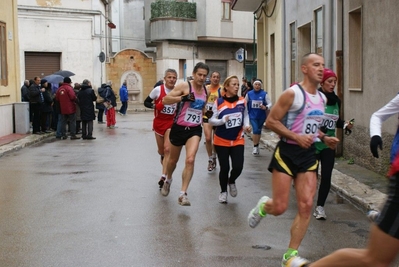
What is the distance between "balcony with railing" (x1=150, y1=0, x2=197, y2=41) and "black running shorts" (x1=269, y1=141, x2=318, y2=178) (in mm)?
36950

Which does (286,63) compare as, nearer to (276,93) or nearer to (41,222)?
(276,93)

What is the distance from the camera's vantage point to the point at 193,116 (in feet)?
29.0

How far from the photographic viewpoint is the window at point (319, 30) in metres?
15.7

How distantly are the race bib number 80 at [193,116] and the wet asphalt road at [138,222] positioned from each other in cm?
116

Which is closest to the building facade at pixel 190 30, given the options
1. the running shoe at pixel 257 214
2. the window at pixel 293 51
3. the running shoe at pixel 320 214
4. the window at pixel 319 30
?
the window at pixel 293 51

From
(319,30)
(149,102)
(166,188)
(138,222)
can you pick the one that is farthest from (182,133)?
(319,30)

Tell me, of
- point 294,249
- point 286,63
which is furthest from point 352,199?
point 286,63

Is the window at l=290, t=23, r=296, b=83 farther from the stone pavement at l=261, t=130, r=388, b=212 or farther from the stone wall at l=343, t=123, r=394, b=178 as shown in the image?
the stone pavement at l=261, t=130, r=388, b=212

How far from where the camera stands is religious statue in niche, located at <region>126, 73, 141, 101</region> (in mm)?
41906

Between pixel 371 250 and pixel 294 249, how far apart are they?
195 centimetres

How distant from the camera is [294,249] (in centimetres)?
575

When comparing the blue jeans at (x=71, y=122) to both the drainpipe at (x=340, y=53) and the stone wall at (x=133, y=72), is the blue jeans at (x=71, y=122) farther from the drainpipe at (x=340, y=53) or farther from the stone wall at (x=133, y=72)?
the stone wall at (x=133, y=72)

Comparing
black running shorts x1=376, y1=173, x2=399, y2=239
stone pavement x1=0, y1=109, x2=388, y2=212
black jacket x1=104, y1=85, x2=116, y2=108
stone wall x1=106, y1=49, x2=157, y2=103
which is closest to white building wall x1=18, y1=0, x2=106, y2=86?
stone wall x1=106, y1=49, x2=157, y2=103

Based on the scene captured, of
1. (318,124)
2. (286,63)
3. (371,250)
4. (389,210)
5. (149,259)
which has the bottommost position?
(149,259)
